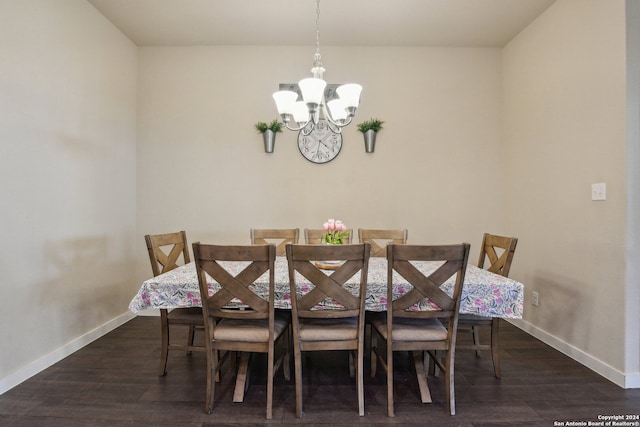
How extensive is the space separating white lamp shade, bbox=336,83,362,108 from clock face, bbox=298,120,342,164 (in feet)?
4.02

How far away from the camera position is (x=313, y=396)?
1.88 meters

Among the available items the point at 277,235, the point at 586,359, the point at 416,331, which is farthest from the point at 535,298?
the point at 277,235

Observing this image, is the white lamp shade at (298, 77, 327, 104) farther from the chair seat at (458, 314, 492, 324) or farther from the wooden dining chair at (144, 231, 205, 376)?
the chair seat at (458, 314, 492, 324)

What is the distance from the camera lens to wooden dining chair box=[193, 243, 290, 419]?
1.58 meters

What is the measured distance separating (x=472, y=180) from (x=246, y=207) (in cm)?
241

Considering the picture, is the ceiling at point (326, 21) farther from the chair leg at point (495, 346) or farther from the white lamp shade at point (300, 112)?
the chair leg at point (495, 346)

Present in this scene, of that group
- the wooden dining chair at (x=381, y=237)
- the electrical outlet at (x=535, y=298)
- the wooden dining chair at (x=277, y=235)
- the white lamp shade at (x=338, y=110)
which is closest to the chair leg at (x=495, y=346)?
the wooden dining chair at (x=381, y=237)

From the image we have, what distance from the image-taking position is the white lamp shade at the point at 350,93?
201cm

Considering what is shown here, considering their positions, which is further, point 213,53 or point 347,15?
point 213,53

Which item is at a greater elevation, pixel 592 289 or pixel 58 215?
pixel 58 215

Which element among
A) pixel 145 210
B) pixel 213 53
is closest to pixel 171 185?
pixel 145 210

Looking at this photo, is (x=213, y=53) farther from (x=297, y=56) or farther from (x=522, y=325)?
(x=522, y=325)

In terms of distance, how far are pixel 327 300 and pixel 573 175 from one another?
2148mm

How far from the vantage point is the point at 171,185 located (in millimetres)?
3301
